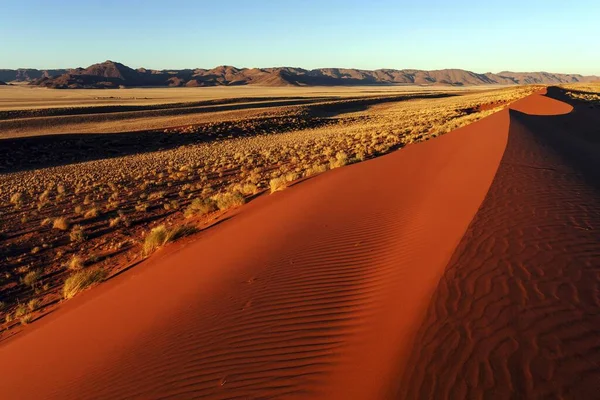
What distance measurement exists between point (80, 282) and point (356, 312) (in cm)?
636

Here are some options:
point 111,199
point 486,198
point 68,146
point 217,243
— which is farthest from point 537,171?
point 68,146

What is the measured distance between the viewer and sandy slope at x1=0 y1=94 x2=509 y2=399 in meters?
4.14

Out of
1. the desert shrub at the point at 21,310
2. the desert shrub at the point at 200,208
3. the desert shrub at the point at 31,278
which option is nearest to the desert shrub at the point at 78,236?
the desert shrub at the point at 31,278

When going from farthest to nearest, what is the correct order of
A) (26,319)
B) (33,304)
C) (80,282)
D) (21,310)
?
(80,282), (33,304), (21,310), (26,319)

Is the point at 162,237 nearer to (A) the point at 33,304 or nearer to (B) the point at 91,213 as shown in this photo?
(A) the point at 33,304

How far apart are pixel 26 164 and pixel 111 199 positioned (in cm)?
1474

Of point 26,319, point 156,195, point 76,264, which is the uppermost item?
point 26,319

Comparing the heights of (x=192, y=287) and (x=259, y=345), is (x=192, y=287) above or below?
below

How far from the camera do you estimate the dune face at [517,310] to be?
3.46 m

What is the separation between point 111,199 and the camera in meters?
16.5

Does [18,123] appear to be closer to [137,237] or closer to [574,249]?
[137,237]

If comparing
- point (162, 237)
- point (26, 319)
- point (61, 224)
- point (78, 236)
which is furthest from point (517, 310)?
→ point (61, 224)

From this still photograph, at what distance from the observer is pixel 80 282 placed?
866 centimetres

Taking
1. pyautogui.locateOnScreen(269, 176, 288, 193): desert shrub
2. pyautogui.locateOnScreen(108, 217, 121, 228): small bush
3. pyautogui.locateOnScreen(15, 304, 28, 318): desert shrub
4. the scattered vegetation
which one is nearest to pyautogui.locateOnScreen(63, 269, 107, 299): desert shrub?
the scattered vegetation
